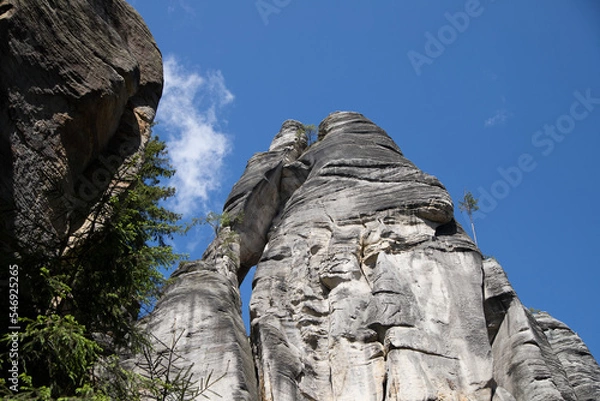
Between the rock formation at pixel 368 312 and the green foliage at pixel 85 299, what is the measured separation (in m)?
4.43

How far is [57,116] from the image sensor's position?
9.44 meters

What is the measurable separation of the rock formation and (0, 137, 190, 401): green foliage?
14.5 feet

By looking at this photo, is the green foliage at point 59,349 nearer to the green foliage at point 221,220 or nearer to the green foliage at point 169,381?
the green foliage at point 169,381

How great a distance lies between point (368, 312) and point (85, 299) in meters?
10.6

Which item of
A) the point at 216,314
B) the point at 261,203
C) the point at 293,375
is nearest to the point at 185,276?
the point at 216,314

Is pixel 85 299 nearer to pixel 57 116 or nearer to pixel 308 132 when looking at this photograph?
pixel 57 116

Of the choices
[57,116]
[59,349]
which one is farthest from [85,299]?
[57,116]

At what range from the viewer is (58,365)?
8.81 meters

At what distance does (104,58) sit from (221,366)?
7943mm

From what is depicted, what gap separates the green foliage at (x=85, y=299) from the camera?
8500 millimetres

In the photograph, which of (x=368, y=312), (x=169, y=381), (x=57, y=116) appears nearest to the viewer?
(x=57, y=116)

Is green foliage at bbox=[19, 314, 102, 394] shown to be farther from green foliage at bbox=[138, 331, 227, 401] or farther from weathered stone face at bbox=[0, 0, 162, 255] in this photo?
weathered stone face at bbox=[0, 0, 162, 255]

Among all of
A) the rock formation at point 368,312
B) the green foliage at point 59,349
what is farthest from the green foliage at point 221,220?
the green foliage at point 59,349

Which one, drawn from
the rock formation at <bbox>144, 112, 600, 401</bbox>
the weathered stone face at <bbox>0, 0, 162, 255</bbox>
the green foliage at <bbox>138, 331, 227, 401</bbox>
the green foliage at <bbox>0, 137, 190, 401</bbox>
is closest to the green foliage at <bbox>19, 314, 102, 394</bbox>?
the green foliage at <bbox>0, 137, 190, 401</bbox>
